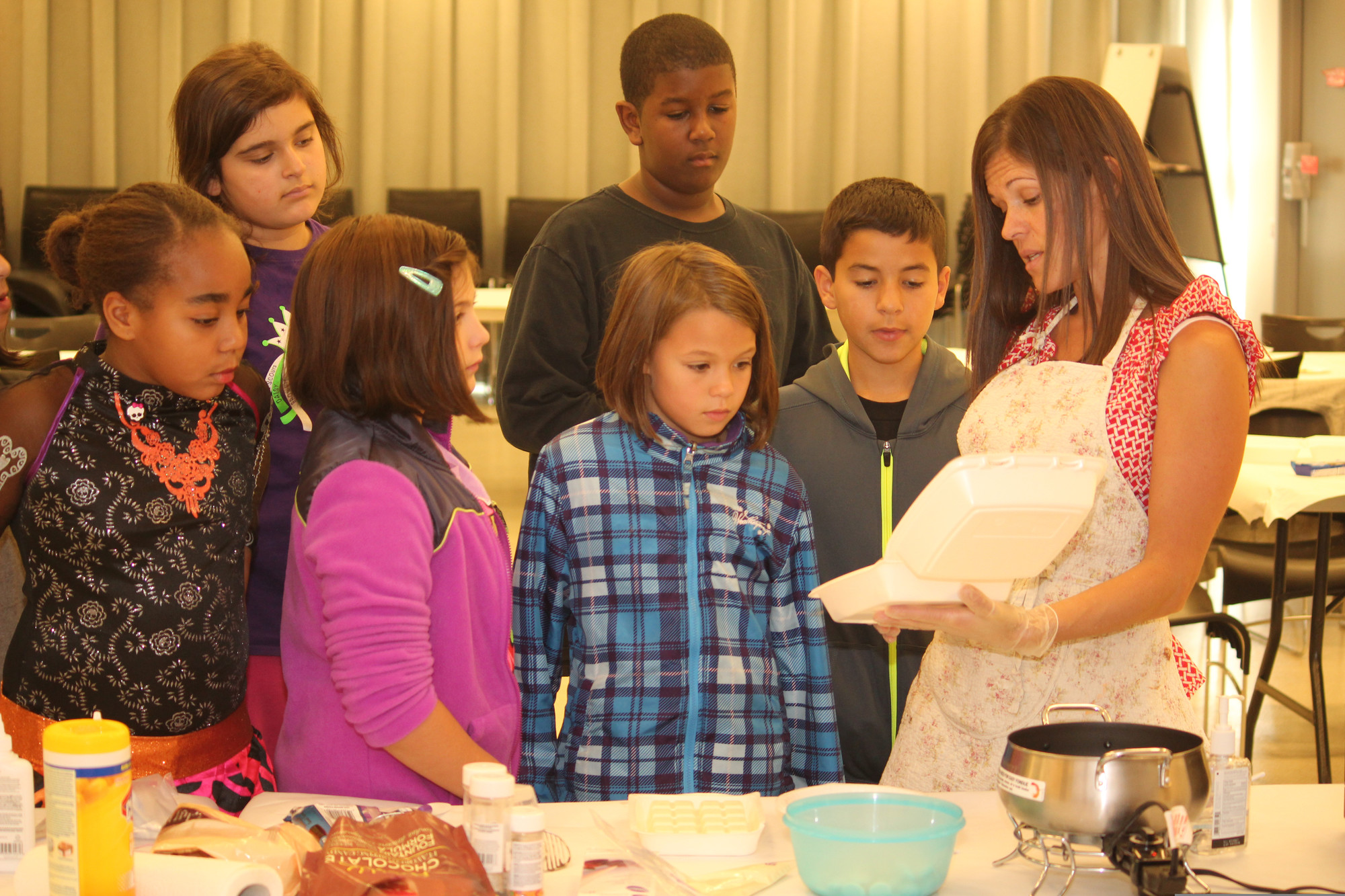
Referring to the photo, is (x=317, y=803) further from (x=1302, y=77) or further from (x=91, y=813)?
(x=1302, y=77)

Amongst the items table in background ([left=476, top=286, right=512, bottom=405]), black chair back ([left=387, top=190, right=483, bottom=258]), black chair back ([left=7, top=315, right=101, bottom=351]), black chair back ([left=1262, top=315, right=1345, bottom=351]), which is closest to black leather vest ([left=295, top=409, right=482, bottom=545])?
table in background ([left=476, top=286, right=512, bottom=405])

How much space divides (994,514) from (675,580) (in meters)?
0.56

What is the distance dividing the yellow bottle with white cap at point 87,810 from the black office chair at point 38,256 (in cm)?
555

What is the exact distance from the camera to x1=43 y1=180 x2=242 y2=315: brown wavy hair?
4.95ft

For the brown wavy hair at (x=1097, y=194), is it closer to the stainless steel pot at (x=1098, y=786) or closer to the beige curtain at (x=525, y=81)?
the stainless steel pot at (x=1098, y=786)

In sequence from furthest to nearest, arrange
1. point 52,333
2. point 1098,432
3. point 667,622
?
point 52,333 → point 667,622 → point 1098,432

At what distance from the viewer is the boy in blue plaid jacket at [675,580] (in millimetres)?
1600

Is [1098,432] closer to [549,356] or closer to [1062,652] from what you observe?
[1062,652]

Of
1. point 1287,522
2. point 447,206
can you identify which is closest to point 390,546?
point 1287,522

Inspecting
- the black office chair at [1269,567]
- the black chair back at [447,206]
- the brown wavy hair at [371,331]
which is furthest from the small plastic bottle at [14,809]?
the black chair back at [447,206]

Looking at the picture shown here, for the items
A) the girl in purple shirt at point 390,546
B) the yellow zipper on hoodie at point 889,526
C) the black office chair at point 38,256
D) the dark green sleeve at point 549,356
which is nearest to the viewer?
the girl in purple shirt at point 390,546

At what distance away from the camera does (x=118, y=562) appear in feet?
4.75

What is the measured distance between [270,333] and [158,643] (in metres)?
0.52

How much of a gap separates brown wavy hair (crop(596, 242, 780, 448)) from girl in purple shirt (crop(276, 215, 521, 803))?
256 mm
